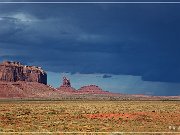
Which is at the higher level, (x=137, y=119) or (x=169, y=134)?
(x=137, y=119)

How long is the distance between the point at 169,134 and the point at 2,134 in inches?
467

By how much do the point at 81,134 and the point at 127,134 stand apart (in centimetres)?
334

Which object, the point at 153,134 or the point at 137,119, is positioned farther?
the point at 137,119

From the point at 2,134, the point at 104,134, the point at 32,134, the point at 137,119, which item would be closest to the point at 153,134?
the point at 104,134

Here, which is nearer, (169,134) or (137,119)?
(169,134)

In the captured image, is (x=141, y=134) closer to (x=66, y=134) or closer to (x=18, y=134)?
(x=66, y=134)

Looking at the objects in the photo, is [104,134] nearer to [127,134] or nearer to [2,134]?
[127,134]

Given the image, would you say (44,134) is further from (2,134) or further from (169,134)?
(169,134)

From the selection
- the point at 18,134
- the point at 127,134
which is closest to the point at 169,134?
the point at 127,134

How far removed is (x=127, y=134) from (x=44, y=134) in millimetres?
5822

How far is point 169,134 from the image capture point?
28328 mm

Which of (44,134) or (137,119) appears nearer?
(44,134)

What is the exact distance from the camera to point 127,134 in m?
28.3

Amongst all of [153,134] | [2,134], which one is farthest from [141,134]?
[2,134]
